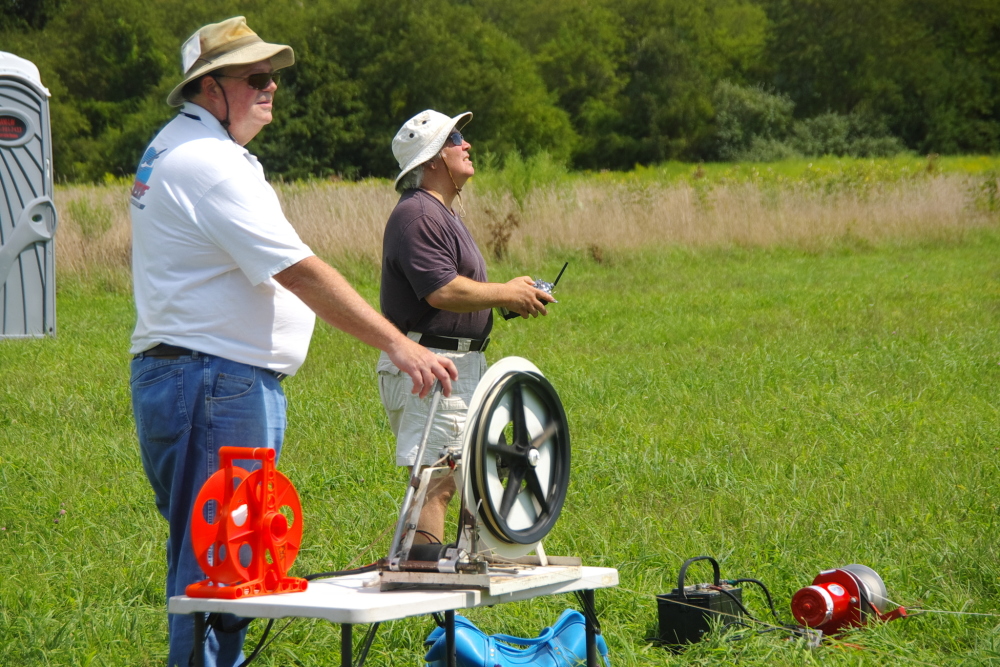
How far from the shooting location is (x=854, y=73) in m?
66.5

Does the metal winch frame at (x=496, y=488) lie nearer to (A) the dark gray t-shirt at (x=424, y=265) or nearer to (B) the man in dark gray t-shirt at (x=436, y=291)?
(B) the man in dark gray t-shirt at (x=436, y=291)

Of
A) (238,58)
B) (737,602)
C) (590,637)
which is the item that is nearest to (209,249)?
(238,58)

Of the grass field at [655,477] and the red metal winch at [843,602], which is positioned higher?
the red metal winch at [843,602]

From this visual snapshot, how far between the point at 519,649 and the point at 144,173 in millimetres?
1854

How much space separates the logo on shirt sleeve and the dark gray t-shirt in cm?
102

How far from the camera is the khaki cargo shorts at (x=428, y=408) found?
3.64 meters

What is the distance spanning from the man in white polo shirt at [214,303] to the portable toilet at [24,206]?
855 cm

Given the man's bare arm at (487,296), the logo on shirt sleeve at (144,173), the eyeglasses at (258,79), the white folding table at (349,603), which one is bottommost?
the white folding table at (349,603)

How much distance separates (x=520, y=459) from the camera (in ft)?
9.05

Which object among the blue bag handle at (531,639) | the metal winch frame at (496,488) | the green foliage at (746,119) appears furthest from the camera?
the green foliage at (746,119)

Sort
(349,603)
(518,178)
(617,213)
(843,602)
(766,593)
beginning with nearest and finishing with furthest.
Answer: (349,603) → (843,602) → (766,593) → (518,178) → (617,213)

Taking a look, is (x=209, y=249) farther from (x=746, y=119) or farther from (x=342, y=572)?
(x=746, y=119)

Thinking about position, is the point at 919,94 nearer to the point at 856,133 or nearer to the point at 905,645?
the point at 856,133

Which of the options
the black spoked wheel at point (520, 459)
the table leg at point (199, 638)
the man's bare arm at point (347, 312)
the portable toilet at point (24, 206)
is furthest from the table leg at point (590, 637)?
the portable toilet at point (24, 206)
